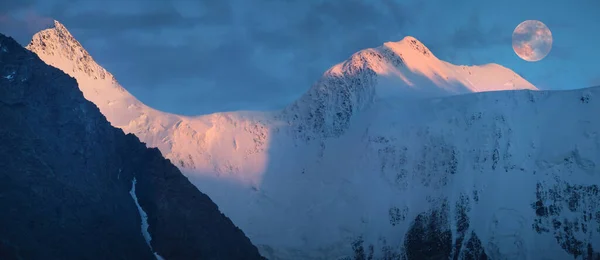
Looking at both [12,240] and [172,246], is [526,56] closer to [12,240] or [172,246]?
[172,246]

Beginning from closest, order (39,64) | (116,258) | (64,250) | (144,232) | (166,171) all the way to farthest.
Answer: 1. (64,250)
2. (116,258)
3. (39,64)
4. (144,232)
5. (166,171)

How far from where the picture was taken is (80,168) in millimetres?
147625

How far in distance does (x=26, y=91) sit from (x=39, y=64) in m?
8.69

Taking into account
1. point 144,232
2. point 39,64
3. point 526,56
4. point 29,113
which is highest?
point 526,56

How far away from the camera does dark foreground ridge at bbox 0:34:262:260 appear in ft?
425

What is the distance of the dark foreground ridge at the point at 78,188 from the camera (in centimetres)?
12962

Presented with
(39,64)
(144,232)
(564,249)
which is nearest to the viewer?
(39,64)

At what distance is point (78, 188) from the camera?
469ft

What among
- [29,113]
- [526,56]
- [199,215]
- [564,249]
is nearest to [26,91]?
[29,113]

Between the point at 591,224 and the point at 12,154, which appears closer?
the point at 12,154

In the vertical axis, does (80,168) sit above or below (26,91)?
below

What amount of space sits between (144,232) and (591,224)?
362 feet

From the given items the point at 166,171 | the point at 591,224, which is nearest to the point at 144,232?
the point at 166,171

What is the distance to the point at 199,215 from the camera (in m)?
170
